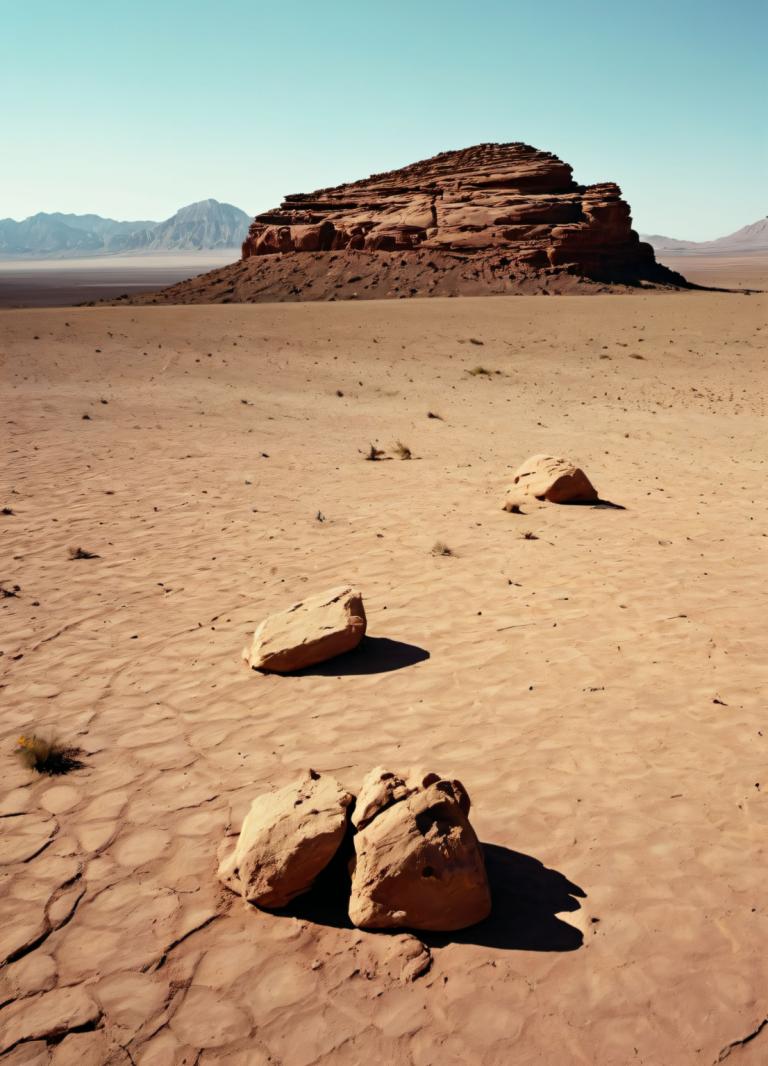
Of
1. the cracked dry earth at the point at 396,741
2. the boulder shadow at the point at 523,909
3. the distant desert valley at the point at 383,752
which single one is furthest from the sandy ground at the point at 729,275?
the boulder shadow at the point at 523,909

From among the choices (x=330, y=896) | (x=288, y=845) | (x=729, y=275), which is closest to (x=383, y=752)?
(x=330, y=896)

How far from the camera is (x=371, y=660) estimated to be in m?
6.66

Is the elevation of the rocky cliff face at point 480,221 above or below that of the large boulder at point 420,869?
above

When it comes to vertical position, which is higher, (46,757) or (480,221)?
(480,221)

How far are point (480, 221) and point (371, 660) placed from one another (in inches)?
1839

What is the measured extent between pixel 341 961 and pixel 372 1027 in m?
0.36

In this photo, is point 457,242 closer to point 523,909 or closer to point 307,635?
point 307,635

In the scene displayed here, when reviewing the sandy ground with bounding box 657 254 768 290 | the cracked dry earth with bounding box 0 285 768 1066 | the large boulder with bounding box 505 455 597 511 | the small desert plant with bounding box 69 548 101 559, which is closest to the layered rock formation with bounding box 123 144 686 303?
the sandy ground with bounding box 657 254 768 290

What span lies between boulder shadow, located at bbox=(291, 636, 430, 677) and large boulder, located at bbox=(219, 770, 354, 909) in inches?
93.4

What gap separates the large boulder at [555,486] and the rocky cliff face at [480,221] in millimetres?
36252

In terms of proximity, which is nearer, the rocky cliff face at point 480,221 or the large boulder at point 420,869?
the large boulder at point 420,869

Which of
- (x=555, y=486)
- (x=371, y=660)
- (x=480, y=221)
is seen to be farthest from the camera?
(x=480, y=221)

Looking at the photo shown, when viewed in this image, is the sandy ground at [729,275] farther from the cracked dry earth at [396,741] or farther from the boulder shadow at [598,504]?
the cracked dry earth at [396,741]

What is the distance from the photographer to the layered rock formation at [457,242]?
4538 centimetres
